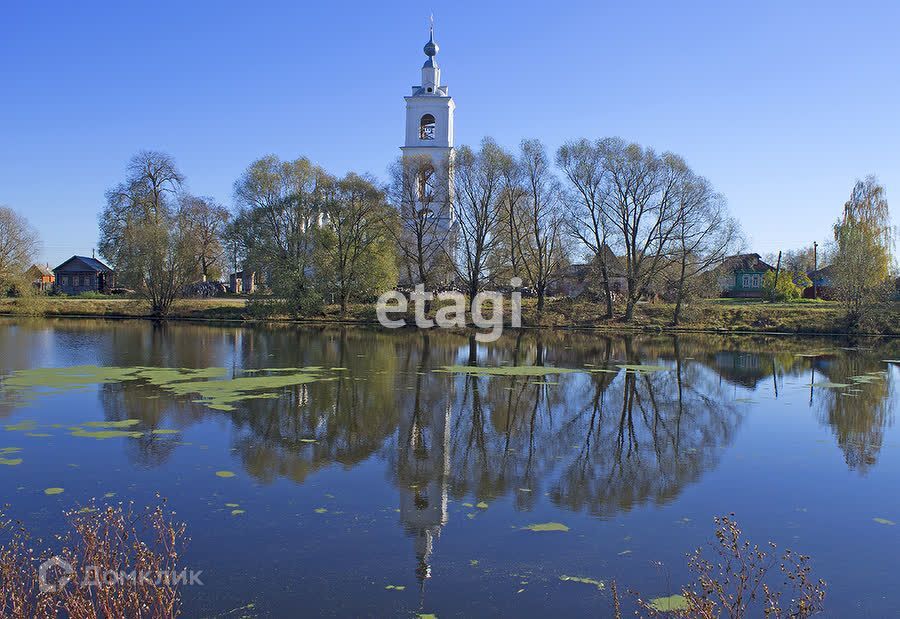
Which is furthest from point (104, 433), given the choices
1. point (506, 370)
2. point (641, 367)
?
point (641, 367)

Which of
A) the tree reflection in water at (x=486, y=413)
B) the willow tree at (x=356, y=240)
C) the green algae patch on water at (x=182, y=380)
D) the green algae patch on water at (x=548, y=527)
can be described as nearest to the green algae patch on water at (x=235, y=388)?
the green algae patch on water at (x=182, y=380)

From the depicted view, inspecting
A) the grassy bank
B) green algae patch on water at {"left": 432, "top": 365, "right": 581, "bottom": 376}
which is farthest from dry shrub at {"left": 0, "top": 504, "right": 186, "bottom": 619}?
the grassy bank

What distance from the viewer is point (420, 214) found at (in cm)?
4169

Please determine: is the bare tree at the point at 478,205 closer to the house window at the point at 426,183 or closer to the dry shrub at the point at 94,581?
the house window at the point at 426,183

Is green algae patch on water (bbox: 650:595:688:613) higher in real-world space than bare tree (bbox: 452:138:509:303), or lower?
lower

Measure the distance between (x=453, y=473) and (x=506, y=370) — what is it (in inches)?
452

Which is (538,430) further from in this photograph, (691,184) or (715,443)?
(691,184)

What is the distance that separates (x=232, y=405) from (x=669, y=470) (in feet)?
27.8

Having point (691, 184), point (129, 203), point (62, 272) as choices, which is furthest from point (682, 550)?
point (62, 272)

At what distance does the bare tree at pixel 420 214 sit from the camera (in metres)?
41.9

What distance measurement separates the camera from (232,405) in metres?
14.2

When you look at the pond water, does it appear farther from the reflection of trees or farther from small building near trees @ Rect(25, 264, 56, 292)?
small building near trees @ Rect(25, 264, 56, 292)

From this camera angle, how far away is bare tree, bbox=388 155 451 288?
4191 centimetres

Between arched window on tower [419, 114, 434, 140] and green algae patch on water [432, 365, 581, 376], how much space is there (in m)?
32.6
